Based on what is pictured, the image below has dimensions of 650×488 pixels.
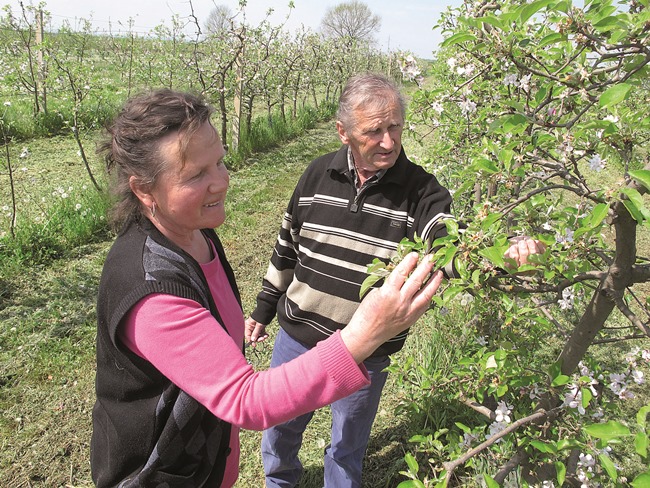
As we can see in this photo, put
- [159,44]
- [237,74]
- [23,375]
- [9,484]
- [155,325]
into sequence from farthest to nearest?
[159,44] < [237,74] < [23,375] < [9,484] < [155,325]

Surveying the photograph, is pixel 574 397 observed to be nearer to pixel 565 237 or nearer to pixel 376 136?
pixel 565 237

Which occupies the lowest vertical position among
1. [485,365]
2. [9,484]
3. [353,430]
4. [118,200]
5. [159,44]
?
[9,484]

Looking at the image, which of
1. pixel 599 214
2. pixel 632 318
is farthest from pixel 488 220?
pixel 632 318

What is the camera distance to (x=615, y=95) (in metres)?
0.85

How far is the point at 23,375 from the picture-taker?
323 cm

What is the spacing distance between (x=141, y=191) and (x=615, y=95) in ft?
3.75

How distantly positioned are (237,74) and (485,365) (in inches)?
316

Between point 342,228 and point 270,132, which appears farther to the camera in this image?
point 270,132

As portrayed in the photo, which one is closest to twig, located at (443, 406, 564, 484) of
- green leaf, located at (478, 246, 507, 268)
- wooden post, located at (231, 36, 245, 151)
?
green leaf, located at (478, 246, 507, 268)

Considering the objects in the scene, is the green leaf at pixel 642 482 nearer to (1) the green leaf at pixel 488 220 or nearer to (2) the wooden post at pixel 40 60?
(1) the green leaf at pixel 488 220

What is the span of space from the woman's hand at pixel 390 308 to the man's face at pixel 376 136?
0.87 m

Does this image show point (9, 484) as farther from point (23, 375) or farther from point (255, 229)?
point (255, 229)

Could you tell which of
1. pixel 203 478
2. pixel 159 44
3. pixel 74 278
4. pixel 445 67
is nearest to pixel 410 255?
pixel 203 478

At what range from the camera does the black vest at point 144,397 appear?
118cm
